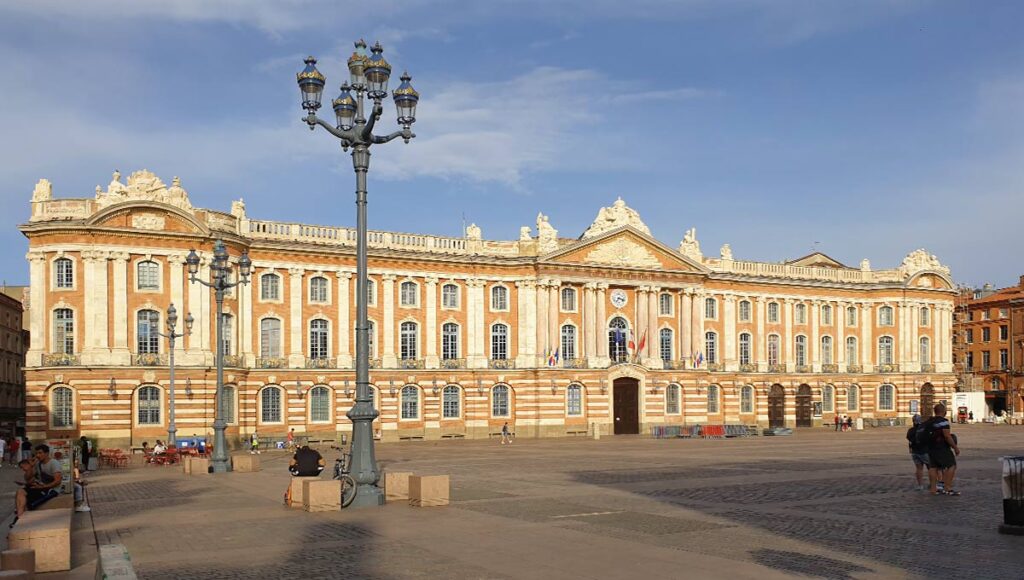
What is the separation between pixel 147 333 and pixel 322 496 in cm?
3624

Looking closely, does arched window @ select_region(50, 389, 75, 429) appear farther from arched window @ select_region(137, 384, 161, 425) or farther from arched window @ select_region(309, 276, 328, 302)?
arched window @ select_region(309, 276, 328, 302)

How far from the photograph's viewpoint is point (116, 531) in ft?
66.8

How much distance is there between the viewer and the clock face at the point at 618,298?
2810 inches

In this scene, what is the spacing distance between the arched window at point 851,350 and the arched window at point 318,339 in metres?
43.3

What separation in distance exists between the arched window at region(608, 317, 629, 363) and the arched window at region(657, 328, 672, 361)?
121 inches

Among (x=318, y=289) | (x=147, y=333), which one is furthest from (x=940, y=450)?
(x=318, y=289)

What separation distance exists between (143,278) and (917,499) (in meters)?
42.7

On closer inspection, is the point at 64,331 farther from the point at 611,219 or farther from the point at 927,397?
the point at 927,397

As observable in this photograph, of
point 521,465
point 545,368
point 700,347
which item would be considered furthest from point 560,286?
point 521,465

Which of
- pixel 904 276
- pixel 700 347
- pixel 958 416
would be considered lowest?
pixel 958 416

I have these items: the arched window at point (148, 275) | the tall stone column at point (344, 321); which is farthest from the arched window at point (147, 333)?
the tall stone column at point (344, 321)

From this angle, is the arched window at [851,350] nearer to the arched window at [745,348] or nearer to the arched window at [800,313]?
the arched window at [800,313]

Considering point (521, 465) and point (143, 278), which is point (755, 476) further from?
point (143, 278)

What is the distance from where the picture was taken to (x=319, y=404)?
62.6 metres
